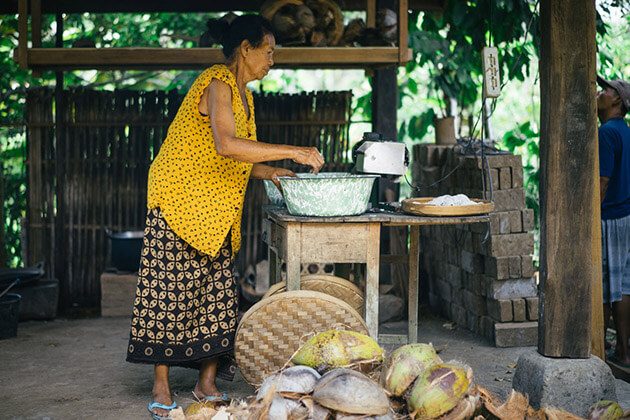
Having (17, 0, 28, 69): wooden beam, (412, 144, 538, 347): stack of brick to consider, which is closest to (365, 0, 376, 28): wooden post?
(412, 144, 538, 347): stack of brick

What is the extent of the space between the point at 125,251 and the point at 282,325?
9.32 feet

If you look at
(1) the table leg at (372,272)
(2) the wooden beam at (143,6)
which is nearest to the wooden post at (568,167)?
(1) the table leg at (372,272)

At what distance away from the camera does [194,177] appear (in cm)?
430

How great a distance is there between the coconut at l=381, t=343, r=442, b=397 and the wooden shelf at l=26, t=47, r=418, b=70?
3.02 m

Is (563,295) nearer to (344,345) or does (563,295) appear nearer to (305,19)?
(344,345)

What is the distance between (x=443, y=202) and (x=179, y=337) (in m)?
1.62

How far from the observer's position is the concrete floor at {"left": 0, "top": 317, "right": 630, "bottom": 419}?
4586 mm

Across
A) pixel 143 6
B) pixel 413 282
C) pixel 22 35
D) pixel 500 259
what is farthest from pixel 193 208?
pixel 143 6

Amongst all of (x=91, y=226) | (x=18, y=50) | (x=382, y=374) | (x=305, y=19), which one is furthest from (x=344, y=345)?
(x=91, y=226)

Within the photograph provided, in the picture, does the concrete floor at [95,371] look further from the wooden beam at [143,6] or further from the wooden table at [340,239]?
the wooden beam at [143,6]

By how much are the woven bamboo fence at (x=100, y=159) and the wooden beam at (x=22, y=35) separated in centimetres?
119

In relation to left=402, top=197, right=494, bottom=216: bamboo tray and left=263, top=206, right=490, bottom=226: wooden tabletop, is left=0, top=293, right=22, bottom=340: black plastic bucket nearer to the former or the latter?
left=263, top=206, right=490, bottom=226: wooden tabletop

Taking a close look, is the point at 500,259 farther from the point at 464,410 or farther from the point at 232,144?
the point at 464,410

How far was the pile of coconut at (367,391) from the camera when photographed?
3.08 meters
